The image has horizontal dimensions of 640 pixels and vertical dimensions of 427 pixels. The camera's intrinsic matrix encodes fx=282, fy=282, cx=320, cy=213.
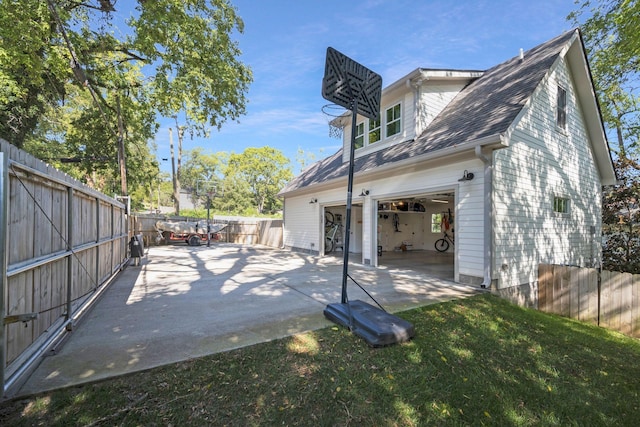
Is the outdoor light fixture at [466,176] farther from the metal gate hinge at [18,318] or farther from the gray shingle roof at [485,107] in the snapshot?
the metal gate hinge at [18,318]

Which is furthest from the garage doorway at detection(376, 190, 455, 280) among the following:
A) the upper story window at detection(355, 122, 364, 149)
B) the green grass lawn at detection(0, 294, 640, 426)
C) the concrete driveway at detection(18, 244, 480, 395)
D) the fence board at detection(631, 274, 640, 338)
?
the green grass lawn at detection(0, 294, 640, 426)

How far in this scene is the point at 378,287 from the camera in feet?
19.1

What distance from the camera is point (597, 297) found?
18.5ft

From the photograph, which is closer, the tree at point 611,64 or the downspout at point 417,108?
the downspout at point 417,108

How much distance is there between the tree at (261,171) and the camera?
4272cm

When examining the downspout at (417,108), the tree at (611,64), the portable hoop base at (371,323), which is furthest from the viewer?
the tree at (611,64)

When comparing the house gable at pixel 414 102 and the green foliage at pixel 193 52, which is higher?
the green foliage at pixel 193 52

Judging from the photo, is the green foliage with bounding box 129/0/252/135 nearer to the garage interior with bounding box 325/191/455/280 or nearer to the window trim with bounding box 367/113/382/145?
the window trim with bounding box 367/113/382/145

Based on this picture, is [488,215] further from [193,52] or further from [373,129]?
[193,52]

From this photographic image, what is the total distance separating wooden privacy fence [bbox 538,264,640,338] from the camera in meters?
5.34

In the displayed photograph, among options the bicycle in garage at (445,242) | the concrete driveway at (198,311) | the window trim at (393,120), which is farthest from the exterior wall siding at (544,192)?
the bicycle in garage at (445,242)

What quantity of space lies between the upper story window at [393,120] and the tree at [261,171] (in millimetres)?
35439

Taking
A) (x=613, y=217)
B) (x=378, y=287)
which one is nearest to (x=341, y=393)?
(x=378, y=287)

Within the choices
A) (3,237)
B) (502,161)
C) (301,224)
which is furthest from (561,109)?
(3,237)
